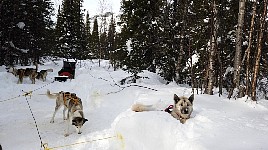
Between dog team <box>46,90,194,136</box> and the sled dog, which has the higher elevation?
the sled dog

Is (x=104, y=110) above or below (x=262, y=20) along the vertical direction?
below

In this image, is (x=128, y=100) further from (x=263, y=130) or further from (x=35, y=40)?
(x=35, y=40)

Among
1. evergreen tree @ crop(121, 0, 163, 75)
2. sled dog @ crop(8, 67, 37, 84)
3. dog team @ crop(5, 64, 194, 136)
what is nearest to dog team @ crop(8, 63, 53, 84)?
sled dog @ crop(8, 67, 37, 84)

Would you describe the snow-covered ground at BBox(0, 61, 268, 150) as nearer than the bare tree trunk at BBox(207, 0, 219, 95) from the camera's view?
Yes

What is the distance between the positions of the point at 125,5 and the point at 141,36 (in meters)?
1.78

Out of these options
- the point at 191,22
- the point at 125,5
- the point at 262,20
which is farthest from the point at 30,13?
the point at 262,20

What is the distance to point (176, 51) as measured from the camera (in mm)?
13180

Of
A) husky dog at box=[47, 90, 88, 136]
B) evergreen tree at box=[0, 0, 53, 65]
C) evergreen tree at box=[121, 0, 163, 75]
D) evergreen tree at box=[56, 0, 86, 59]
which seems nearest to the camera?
husky dog at box=[47, 90, 88, 136]

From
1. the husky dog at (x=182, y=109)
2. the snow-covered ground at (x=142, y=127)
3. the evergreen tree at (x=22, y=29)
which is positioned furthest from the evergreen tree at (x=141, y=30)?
the husky dog at (x=182, y=109)

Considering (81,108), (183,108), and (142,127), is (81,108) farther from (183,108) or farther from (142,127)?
(183,108)

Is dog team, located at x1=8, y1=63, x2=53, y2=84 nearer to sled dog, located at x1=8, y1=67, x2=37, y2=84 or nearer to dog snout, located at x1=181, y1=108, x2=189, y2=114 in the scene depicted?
sled dog, located at x1=8, y1=67, x2=37, y2=84

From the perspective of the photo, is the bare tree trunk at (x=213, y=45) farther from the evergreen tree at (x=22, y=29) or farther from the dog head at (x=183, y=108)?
the evergreen tree at (x=22, y=29)

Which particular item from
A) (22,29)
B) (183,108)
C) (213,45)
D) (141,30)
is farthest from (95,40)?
(183,108)

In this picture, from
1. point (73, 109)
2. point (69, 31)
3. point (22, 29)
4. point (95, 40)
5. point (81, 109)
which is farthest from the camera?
point (95, 40)
